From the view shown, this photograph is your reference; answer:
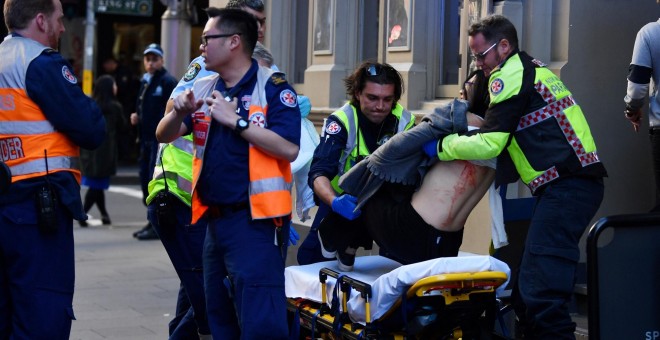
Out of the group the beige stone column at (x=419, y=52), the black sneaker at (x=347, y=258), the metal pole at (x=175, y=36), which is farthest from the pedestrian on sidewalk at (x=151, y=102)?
the black sneaker at (x=347, y=258)

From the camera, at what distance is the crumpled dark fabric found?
A: 563 centimetres

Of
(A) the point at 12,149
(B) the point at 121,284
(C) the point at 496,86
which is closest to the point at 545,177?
(C) the point at 496,86

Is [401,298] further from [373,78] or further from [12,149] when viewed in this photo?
[12,149]

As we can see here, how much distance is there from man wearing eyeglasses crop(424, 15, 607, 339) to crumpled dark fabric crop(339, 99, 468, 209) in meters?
0.06

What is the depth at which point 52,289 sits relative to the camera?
5.25 meters

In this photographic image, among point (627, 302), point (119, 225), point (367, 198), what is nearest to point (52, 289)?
point (367, 198)

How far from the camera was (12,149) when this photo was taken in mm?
5266

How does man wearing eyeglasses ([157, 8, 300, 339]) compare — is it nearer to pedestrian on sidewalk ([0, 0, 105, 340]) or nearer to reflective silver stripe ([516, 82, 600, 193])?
pedestrian on sidewalk ([0, 0, 105, 340])

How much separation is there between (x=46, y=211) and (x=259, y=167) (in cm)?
99

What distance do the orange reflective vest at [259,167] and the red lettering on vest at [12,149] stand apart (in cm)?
80

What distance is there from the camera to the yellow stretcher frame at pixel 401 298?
17.0ft

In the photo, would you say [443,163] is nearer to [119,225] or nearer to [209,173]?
[209,173]

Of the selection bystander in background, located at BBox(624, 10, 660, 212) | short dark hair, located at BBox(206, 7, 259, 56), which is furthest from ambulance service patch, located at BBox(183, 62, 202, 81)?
bystander in background, located at BBox(624, 10, 660, 212)

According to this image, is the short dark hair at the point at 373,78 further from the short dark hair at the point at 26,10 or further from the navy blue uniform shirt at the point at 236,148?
the short dark hair at the point at 26,10
